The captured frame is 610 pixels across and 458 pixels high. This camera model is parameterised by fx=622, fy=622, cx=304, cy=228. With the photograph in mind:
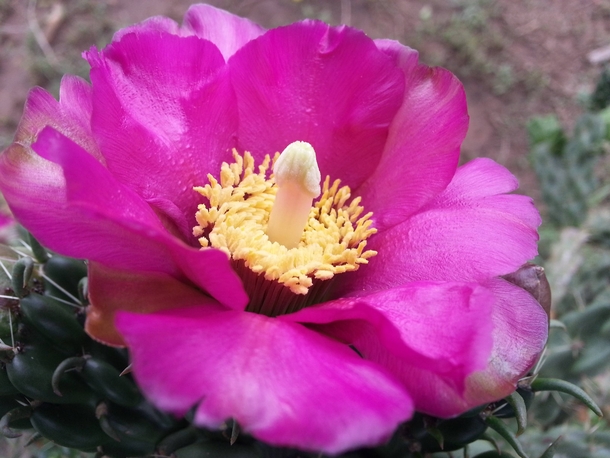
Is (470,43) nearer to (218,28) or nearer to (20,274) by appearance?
(218,28)

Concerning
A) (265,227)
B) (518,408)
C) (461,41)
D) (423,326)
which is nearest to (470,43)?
(461,41)

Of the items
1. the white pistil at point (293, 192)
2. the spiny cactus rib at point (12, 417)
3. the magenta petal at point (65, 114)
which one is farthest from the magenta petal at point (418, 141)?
the spiny cactus rib at point (12, 417)

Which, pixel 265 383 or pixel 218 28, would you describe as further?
pixel 218 28

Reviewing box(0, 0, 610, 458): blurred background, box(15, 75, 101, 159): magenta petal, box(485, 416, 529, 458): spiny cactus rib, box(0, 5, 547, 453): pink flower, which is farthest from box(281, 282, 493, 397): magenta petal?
box(0, 0, 610, 458): blurred background

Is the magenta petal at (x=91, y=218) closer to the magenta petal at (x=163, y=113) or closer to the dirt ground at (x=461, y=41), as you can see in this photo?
the magenta petal at (x=163, y=113)

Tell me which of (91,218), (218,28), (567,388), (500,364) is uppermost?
(218,28)

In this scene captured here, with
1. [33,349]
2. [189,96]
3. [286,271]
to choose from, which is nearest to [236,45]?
[189,96]

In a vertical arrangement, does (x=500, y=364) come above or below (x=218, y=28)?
below

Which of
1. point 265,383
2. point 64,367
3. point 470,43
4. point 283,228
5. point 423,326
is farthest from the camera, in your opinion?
point 470,43
